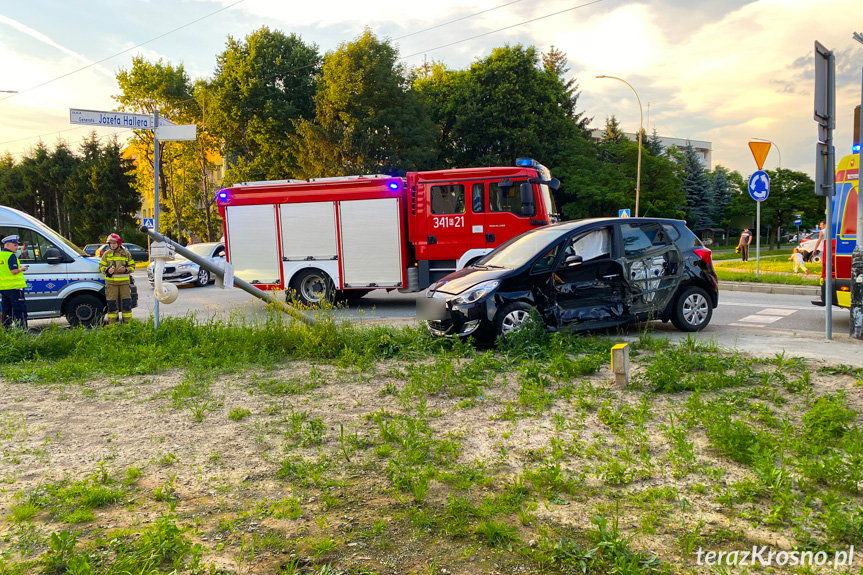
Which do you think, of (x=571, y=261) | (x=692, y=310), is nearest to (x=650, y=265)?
(x=692, y=310)

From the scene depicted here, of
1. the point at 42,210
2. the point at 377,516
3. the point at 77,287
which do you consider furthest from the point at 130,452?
the point at 42,210

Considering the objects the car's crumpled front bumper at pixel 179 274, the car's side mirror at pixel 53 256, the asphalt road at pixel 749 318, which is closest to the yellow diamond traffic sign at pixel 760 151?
the asphalt road at pixel 749 318

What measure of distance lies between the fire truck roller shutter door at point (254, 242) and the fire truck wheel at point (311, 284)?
461 millimetres

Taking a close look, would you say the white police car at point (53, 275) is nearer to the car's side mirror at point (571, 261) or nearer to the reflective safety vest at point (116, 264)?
the reflective safety vest at point (116, 264)

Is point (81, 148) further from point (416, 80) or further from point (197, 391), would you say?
point (197, 391)

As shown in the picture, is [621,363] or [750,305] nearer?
[621,363]

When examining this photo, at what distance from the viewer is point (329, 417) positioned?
5070mm

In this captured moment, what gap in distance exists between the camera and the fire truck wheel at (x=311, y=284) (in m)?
13.9

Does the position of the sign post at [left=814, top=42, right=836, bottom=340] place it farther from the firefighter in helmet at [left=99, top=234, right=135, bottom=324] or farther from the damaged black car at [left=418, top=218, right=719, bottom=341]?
the firefighter in helmet at [left=99, top=234, right=135, bottom=324]

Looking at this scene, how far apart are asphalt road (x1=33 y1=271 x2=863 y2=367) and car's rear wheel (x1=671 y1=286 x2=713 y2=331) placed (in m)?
0.15

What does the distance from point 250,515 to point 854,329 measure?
8023mm

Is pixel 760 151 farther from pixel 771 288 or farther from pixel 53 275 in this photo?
pixel 53 275

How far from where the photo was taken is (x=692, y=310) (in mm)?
8938

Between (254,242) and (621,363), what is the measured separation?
10.4 meters
